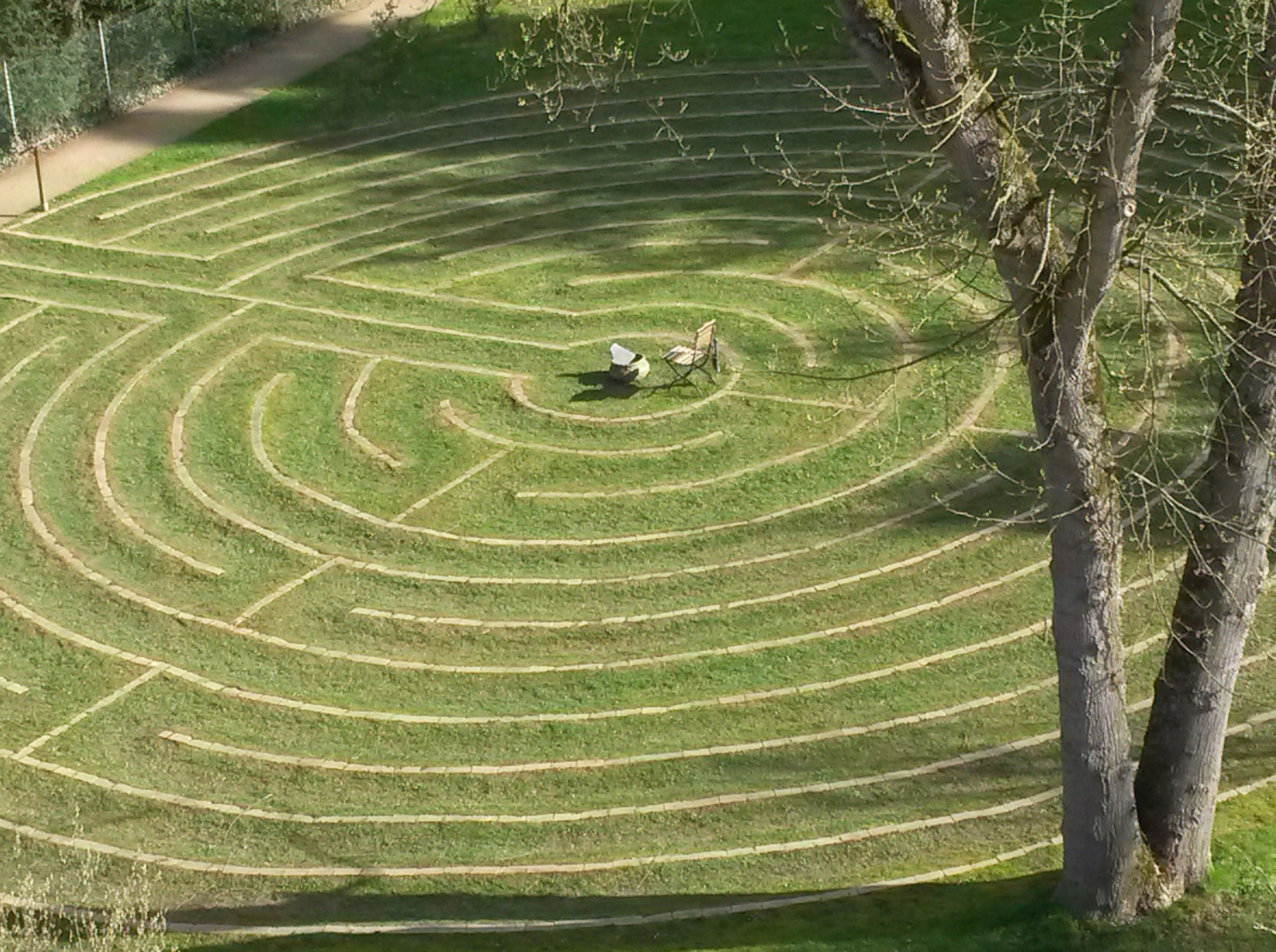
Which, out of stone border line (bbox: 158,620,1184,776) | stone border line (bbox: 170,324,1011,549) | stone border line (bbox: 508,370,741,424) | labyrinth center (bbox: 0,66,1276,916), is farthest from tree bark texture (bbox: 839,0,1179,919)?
stone border line (bbox: 508,370,741,424)

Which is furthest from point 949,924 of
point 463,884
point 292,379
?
point 292,379

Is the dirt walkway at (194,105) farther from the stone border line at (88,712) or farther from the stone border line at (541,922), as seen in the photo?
the stone border line at (541,922)

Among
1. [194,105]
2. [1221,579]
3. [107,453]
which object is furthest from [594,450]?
[194,105]

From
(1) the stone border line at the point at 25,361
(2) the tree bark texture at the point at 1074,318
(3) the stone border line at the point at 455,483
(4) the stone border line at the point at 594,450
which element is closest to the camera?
(2) the tree bark texture at the point at 1074,318

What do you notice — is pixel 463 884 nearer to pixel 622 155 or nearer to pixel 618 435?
pixel 618 435

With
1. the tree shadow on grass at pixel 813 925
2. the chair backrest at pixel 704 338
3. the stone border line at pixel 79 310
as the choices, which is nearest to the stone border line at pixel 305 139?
the stone border line at pixel 79 310

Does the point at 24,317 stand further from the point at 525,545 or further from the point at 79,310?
the point at 525,545
